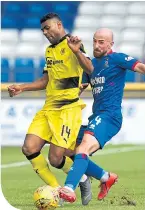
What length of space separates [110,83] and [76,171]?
1.09 meters

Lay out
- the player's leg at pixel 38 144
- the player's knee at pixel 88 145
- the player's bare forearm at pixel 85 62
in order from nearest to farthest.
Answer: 1. the player's knee at pixel 88 145
2. the player's bare forearm at pixel 85 62
3. the player's leg at pixel 38 144

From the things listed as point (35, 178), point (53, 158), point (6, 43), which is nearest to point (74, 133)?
point (53, 158)

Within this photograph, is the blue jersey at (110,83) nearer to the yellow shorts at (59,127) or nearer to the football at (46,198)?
the yellow shorts at (59,127)

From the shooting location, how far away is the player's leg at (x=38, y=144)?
8648 millimetres

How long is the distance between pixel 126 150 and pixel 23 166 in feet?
12.0

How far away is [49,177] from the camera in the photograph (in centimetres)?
876

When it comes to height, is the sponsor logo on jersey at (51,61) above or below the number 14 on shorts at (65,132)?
above

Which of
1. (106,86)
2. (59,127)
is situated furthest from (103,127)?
(59,127)

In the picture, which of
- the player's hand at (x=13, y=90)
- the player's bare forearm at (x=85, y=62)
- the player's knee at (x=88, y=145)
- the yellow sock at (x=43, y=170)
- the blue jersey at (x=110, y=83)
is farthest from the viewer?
the player's hand at (x=13, y=90)

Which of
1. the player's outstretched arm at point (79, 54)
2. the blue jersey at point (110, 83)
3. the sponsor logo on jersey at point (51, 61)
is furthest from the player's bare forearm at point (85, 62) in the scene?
the sponsor logo on jersey at point (51, 61)

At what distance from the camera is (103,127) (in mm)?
8344

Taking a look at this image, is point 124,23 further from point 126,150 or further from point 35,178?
point 35,178

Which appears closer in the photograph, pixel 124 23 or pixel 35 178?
pixel 35 178

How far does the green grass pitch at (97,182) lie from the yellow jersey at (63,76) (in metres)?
1.10
